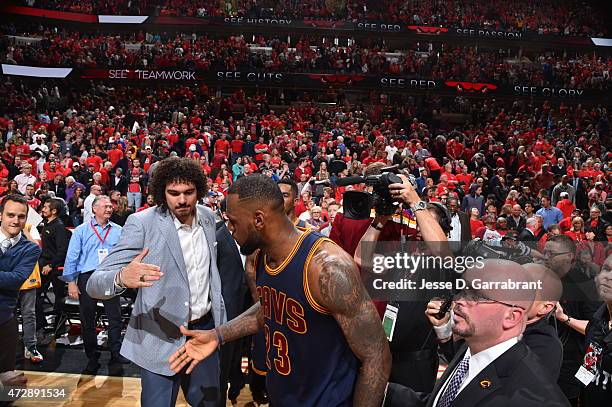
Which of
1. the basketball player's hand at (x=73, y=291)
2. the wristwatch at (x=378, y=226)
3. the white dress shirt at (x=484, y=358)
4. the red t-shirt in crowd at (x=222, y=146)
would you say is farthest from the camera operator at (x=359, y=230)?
the red t-shirt in crowd at (x=222, y=146)

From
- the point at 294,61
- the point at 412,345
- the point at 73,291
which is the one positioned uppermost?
the point at 412,345

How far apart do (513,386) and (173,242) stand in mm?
2017

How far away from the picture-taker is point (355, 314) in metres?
2.27

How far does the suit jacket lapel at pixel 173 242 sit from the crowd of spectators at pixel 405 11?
25948mm

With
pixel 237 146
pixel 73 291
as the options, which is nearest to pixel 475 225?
pixel 73 291

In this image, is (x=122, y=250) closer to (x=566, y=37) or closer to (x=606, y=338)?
(x=606, y=338)

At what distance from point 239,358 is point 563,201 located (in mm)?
7801

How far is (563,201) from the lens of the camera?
1058cm

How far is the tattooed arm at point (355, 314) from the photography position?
88.7 inches

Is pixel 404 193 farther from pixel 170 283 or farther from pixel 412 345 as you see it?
pixel 170 283

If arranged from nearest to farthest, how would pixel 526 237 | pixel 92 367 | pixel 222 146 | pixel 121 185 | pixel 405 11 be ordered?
1. pixel 92 367
2. pixel 526 237
3. pixel 121 185
4. pixel 222 146
5. pixel 405 11

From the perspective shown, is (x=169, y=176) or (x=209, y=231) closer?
(x=169, y=176)

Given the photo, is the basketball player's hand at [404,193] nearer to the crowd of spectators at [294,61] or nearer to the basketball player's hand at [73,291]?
the basketball player's hand at [73,291]

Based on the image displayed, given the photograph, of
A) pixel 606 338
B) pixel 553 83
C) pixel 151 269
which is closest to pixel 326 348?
pixel 151 269
